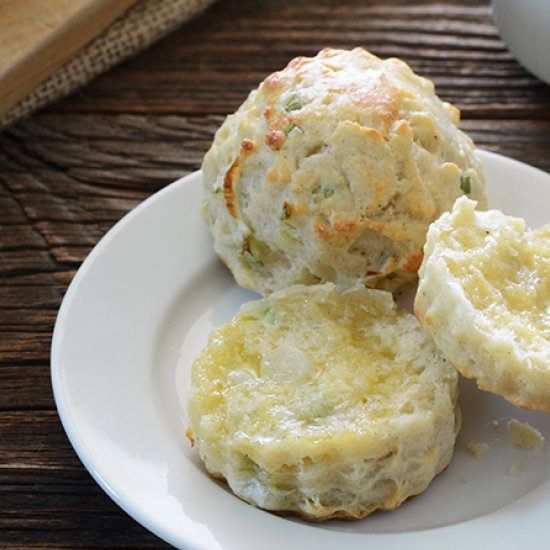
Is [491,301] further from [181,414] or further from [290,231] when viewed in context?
[181,414]

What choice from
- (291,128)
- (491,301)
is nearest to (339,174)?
(291,128)

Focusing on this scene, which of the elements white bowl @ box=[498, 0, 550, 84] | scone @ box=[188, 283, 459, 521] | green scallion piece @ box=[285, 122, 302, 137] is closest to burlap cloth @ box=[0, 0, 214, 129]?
white bowl @ box=[498, 0, 550, 84]

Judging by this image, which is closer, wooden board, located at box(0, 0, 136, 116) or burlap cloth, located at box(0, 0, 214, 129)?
wooden board, located at box(0, 0, 136, 116)

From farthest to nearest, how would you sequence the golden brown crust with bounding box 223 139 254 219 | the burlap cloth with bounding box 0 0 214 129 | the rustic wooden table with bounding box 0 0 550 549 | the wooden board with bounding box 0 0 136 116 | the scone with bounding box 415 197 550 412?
the burlap cloth with bounding box 0 0 214 129 < the wooden board with bounding box 0 0 136 116 < the golden brown crust with bounding box 223 139 254 219 < the rustic wooden table with bounding box 0 0 550 549 < the scone with bounding box 415 197 550 412

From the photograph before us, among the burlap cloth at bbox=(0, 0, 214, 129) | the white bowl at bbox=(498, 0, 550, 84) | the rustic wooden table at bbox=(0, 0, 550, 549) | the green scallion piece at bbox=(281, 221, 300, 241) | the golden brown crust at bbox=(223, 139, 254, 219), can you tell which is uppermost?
the golden brown crust at bbox=(223, 139, 254, 219)

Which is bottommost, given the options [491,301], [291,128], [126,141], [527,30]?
[126,141]

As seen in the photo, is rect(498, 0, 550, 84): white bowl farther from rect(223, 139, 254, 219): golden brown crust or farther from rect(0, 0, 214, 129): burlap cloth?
rect(223, 139, 254, 219): golden brown crust

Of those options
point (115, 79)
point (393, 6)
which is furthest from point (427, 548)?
point (393, 6)

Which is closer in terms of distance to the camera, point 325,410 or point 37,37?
point 325,410
